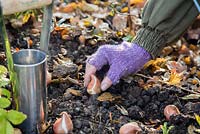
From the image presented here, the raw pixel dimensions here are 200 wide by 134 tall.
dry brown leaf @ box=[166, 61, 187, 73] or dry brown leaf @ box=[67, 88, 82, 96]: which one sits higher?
dry brown leaf @ box=[67, 88, 82, 96]

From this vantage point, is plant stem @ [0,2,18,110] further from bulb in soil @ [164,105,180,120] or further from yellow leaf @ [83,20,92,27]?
yellow leaf @ [83,20,92,27]

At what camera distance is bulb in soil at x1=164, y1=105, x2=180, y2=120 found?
5.11ft

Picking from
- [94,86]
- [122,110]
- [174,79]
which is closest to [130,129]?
[122,110]

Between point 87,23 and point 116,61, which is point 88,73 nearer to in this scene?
point 116,61

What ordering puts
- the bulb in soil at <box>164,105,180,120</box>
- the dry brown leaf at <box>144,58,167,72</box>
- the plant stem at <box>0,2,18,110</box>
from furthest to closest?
the dry brown leaf at <box>144,58,167,72</box>
the bulb in soil at <box>164,105,180,120</box>
the plant stem at <box>0,2,18,110</box>

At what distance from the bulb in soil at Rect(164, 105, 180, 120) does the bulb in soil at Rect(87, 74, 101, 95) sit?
0.78 feet

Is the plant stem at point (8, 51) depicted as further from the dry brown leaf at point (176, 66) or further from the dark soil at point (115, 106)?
the dry brown leaf at point (176, 66)

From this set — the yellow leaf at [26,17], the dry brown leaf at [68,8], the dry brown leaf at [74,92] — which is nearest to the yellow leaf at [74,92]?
the dry brown leaf at [74,92]

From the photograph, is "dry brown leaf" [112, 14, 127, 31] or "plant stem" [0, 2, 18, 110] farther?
"dry brown leaf" [112, 14, 127, 31]

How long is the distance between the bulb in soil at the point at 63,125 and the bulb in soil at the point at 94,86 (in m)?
0.19

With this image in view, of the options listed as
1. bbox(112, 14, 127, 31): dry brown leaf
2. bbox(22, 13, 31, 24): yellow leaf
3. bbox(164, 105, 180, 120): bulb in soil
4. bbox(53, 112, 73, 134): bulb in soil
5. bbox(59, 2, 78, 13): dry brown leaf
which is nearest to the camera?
bbox(53, 112, 73, 134): bulb in soil

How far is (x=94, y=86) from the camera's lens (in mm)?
1654

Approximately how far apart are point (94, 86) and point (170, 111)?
0.87 ft

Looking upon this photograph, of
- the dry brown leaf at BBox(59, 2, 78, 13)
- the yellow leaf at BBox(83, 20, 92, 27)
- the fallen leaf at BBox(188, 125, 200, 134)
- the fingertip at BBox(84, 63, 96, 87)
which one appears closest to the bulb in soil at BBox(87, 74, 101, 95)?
the fingertip at BBox(84, 63, 96, 87)
